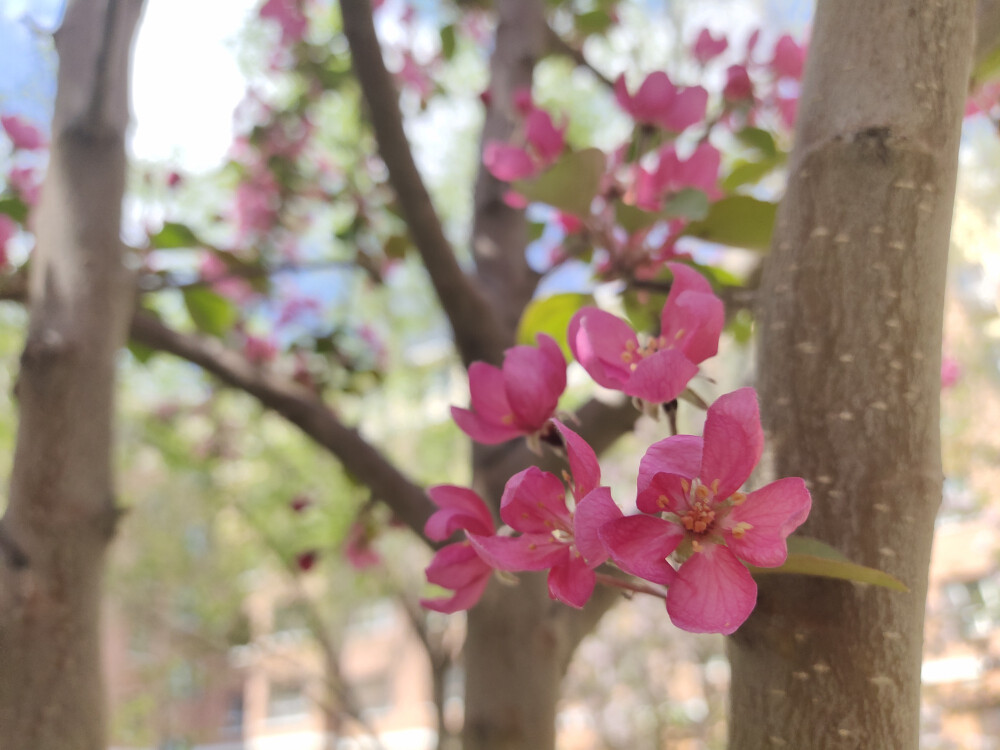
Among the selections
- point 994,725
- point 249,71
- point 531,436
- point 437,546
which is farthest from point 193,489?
point 994,725

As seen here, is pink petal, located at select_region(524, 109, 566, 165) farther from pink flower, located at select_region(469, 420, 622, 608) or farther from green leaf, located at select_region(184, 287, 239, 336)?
green leaf, located at select_region(184, 287, 239, 336)

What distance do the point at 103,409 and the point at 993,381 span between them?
6.30 metres

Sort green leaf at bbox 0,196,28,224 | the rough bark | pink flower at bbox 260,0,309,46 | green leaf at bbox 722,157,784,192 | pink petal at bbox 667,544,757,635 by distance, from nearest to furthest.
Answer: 1. pink petal at bbox 667,544,757,635
2. the rough bark
3. green leaf at bbox 722,157,784,192
4. green leaf at bbox 0,196,28,224
5. pink flower at bbox 260,0,309,46

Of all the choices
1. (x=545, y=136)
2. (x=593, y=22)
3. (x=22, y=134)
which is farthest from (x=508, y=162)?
(x=22, y=134)

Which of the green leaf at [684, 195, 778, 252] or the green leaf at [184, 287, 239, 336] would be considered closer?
the green leaf at [684, 195, 778, 252]

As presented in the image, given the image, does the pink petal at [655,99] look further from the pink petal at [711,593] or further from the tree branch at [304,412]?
the pink petal at [711,593]

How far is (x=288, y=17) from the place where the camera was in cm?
243

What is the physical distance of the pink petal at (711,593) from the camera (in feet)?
1.21

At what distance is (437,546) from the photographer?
3.42 feet

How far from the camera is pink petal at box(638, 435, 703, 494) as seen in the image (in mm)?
388

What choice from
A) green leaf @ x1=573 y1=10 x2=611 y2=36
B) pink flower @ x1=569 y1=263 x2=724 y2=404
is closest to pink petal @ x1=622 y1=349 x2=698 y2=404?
pink flower @ x1=569 y1=263 x2=724 y2=404

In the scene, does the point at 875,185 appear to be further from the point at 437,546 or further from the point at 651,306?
the point at 437,546

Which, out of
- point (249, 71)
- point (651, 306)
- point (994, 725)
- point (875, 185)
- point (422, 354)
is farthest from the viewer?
point (422, 354)

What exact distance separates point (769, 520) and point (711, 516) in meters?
0.03
